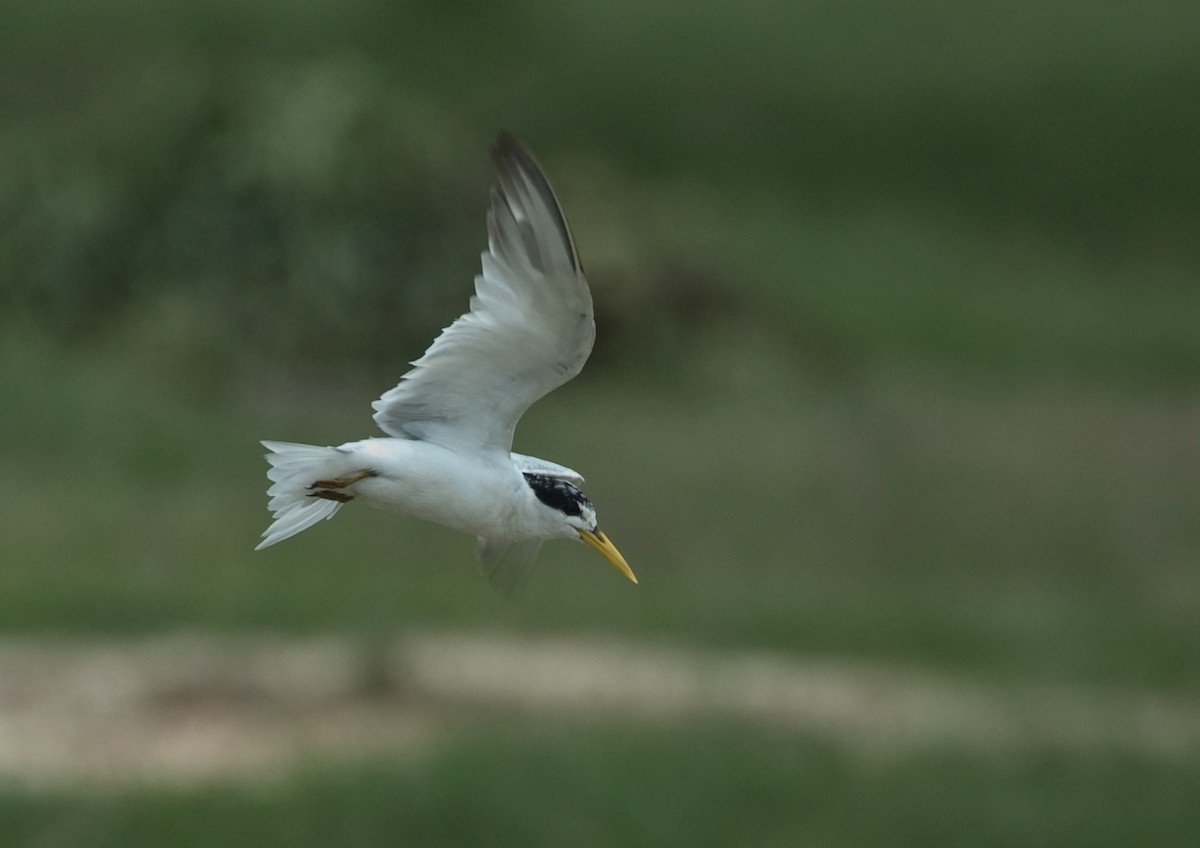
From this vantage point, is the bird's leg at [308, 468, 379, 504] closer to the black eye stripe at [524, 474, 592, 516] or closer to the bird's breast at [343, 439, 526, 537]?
the bird's breast at [343, 439, 526, 537]

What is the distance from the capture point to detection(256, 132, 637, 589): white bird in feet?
10.0

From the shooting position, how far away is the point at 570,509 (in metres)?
3.18

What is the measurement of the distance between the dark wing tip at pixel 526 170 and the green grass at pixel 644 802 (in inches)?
431

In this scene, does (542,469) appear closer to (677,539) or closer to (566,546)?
(566,546)

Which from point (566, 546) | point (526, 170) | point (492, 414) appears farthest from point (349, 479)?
point (566, 546)

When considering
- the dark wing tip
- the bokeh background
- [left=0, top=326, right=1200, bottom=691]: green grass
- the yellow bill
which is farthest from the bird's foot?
[left=0, top=326, right=1200, bottom=691]: green grass

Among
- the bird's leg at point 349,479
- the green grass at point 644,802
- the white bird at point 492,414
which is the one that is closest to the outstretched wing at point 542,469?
the white bird at point 492,414

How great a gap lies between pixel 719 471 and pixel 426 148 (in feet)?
17.6

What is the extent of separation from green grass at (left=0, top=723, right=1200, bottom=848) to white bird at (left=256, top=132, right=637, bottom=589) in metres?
10.7

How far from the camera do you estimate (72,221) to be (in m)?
21.3

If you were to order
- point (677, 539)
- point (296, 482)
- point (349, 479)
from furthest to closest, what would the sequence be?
point (677, 539) < point (296, 482) < point (349, 479)

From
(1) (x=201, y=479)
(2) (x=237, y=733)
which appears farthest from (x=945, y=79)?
(2) (x=237, y=733)

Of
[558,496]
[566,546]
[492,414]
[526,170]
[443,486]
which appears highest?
[566,546]

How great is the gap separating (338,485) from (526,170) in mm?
533
